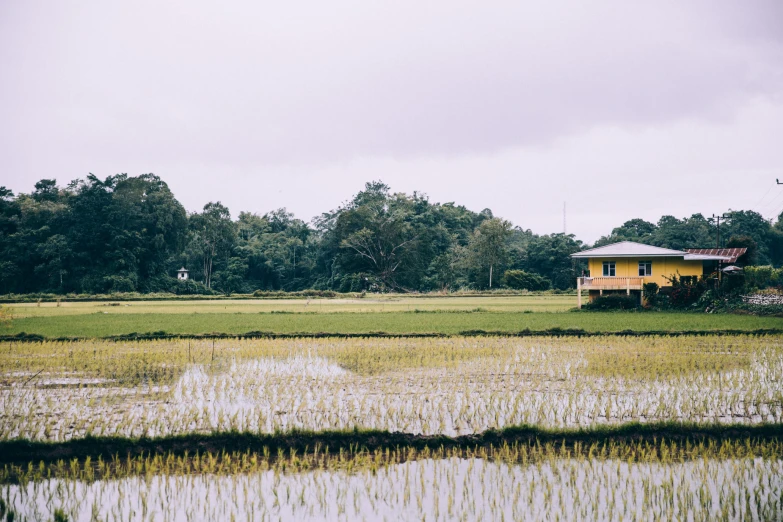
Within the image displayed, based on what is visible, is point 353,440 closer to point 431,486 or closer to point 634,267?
point 431,486

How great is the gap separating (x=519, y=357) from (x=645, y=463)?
328 inches

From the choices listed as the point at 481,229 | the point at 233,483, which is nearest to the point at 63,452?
the point at 233,483

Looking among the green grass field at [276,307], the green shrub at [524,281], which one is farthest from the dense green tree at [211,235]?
the green shrub at [524,281]

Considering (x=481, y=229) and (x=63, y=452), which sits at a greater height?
(x=481, y=229)

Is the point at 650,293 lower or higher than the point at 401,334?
higher

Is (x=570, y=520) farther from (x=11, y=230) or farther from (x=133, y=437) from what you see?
(x=11, y=230)

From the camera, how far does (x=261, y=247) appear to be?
81.2 metres

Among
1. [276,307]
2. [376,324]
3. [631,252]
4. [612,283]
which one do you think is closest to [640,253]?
[631,252]

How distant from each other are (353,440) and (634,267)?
110ft

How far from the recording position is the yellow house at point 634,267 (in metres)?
36.6

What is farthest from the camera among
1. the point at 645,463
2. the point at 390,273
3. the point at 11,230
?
the point at 390,273

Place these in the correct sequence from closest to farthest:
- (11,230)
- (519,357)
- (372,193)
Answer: (519,357) → (11,230) → (372,193)

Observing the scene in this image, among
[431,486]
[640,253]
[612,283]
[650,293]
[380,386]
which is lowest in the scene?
[431,486]

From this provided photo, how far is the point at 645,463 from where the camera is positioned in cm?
774
